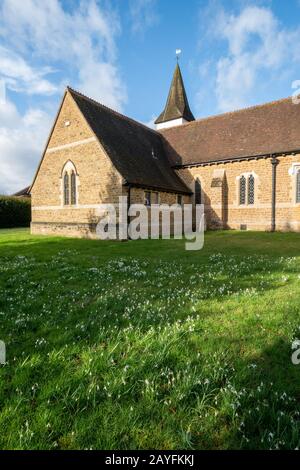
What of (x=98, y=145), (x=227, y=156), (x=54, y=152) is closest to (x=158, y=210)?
(x=98, y=145)

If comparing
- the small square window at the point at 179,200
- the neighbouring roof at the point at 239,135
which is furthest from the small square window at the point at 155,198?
the neighbouring roof at the point at 239,135

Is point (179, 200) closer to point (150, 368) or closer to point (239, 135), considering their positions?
point (239, 135)

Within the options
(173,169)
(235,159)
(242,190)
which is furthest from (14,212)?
(242,190)

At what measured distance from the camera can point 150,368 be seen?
10.9 ft

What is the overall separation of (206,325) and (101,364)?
71.8 inches

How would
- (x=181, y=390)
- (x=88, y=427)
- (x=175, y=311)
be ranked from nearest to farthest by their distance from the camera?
(x=88, y=427) < (x=181, y=390) < (x=175, y=311)

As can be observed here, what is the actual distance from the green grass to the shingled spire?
125 feet

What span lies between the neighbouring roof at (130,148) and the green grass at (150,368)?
584 inches

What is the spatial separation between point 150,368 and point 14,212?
3708cm

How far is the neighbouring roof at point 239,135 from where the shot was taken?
2356 centimetres

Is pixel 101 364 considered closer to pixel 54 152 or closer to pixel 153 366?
pixel 153 366

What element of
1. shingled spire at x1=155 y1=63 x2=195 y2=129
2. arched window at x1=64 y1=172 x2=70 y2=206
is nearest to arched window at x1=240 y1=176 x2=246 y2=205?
arched window at x1=64 y1=172 x2=70 y2=206

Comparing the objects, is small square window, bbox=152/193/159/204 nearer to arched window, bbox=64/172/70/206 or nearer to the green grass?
arched window, bbox=64/172/70/206

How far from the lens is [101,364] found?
335cm
